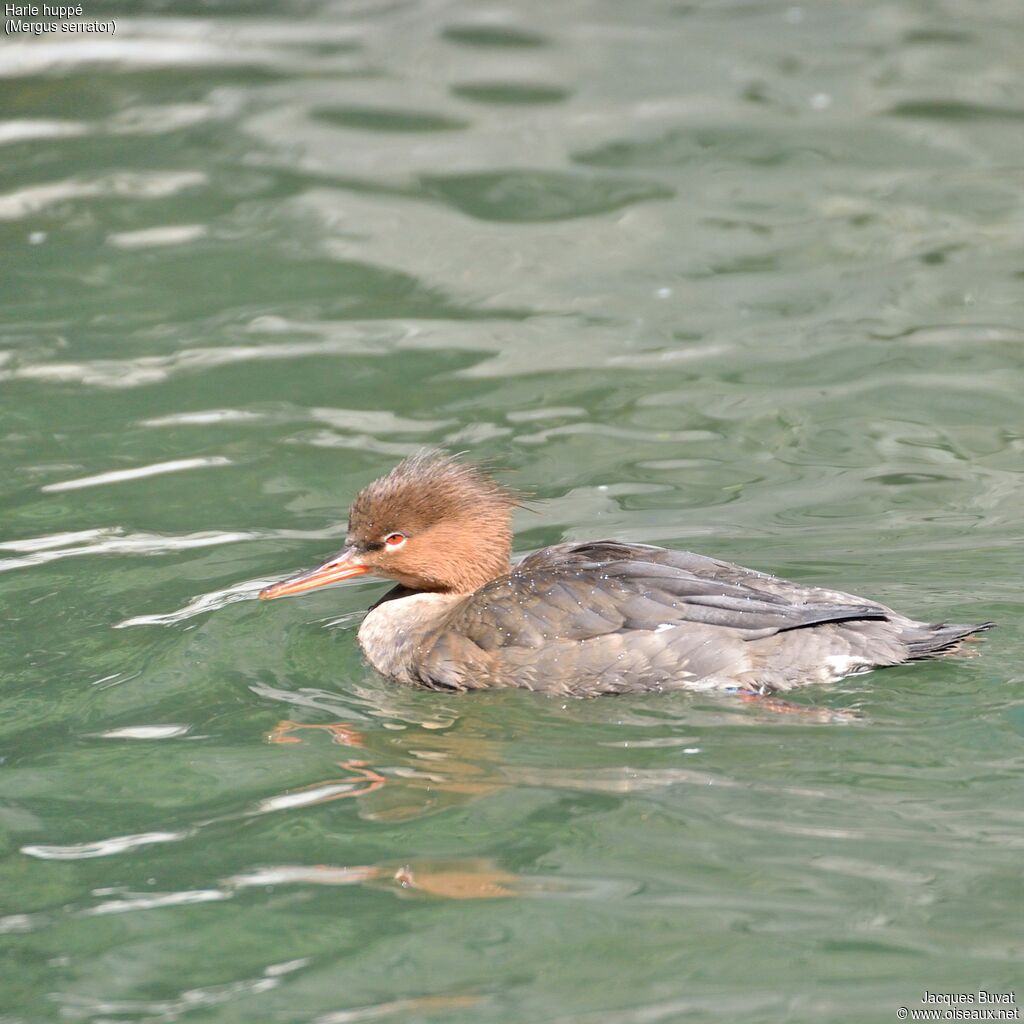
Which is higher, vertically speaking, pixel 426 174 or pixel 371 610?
pixel 426 174

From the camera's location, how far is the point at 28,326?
36.1 feet

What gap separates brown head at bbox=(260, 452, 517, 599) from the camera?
742 centimetres

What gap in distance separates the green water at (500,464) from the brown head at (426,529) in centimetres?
43

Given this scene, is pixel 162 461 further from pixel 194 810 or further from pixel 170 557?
pixel 194 810

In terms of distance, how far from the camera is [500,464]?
30.0ft

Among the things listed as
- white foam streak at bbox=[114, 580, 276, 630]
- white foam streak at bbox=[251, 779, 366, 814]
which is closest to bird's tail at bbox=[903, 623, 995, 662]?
white foam streak at bbox=[251, 779, 366, 814]

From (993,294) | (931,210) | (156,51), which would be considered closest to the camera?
(993,294)

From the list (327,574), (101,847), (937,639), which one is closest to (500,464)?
(327,574)

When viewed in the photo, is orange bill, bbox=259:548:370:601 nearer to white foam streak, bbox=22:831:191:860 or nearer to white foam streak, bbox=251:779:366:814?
white foam streak, bbox=251:779:366:814

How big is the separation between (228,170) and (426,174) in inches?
61.1

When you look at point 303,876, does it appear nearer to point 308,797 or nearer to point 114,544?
point 308,797

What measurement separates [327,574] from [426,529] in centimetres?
49

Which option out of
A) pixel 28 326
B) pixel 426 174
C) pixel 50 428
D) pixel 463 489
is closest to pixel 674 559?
pixel 463 489

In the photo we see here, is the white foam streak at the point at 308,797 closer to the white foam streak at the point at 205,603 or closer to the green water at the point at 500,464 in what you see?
the green water at the point at 500,464
